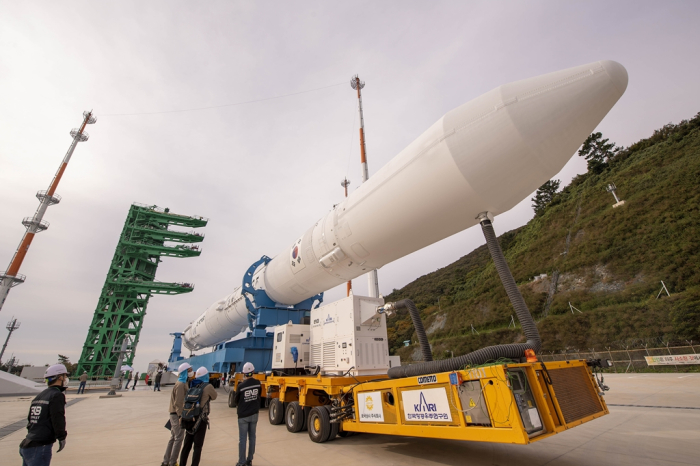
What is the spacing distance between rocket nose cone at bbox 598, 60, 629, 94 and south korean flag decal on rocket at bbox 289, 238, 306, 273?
6.03 metres

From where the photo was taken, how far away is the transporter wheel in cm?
499

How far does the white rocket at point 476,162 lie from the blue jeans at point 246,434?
10.2ft

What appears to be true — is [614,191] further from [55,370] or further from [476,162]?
[55,370]

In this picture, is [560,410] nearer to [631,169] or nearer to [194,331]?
[194,331]

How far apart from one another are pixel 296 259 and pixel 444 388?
496 cm

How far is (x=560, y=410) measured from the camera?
309cm

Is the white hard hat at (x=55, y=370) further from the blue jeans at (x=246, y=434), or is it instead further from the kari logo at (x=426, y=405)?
the kari logo at (x=426, y=405)

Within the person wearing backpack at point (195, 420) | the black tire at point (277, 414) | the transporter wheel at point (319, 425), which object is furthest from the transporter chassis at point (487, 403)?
the black tire at point (277, 414)

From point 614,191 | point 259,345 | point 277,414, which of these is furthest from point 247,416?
point 614,191

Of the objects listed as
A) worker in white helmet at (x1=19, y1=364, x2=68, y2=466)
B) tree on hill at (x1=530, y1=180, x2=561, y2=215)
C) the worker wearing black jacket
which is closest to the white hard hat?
worker in white helmet at (x1=19, y1=364, x2=68, y2=466)

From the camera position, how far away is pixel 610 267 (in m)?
19.2

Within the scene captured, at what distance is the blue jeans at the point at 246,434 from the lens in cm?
382

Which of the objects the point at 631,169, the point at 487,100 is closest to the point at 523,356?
the point at 487,100

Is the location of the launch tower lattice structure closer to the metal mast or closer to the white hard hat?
the metal mast
